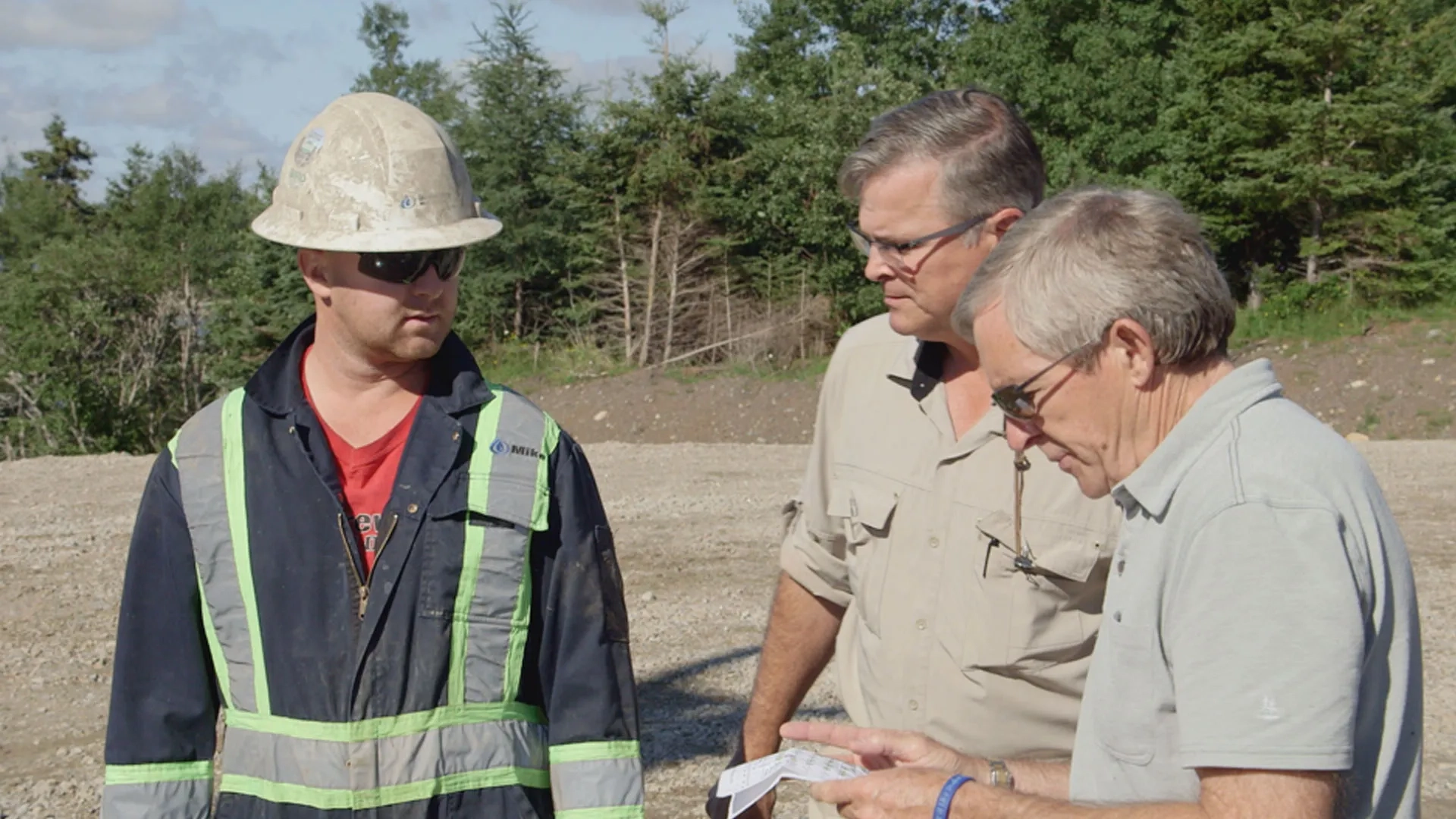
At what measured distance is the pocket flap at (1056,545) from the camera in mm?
2771

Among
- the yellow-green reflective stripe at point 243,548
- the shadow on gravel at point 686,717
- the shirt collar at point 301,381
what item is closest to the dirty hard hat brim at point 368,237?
the shirt collar at point 301,381

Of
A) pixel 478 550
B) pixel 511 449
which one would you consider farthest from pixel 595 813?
pixel 511 449

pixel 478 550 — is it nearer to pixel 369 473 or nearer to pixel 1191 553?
pixel 369 473

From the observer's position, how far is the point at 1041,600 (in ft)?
9.21

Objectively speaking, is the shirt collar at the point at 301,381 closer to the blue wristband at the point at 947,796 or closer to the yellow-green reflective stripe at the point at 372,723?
the yellow-green reflective stripe at the point at 372,723

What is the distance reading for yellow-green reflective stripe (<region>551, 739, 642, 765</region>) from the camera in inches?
110

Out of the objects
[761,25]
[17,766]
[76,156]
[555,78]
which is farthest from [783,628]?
[76,156]

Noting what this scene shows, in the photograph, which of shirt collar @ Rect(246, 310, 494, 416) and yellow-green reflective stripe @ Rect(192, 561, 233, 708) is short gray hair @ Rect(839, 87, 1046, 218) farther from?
yellow-green reflective stripe @ Rect(192, 561, 233, 708)

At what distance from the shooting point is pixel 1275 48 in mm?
23422

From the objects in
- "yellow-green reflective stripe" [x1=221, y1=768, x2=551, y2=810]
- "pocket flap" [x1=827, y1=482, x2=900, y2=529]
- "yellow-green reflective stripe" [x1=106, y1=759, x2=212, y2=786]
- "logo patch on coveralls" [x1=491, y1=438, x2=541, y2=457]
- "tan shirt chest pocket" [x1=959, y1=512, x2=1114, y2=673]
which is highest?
"logo patch on coveralls" [x1=491, y1=438, x2=541, y2=457]

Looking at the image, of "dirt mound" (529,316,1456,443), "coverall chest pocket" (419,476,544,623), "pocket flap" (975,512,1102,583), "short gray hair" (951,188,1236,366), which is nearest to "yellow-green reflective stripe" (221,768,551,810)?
"coverall chest pocket" (419,476,544,623)

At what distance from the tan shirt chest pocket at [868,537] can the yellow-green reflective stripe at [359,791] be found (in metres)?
0.88

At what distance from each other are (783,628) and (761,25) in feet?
129

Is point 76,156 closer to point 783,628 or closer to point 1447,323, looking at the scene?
point 1447,323
